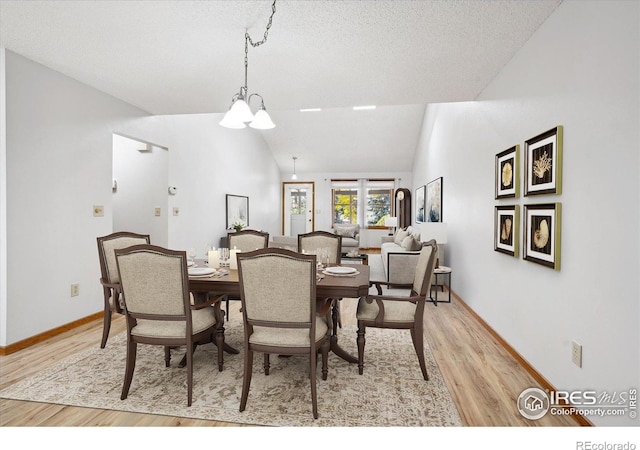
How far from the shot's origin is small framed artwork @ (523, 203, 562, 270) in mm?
2203

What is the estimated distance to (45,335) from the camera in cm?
325

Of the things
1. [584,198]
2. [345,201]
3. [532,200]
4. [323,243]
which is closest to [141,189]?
[323,243]

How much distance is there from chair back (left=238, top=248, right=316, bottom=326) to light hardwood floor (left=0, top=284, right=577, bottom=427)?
0.65 meters

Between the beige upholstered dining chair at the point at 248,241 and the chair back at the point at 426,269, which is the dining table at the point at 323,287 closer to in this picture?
the chair back at the point at 426,269

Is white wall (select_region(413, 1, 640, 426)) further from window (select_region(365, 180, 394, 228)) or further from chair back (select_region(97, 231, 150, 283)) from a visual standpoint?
window (select_region(365, 180, 394, 228))

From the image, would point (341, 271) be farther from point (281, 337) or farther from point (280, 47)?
point (280, 47)

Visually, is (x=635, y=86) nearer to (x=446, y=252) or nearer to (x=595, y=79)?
(x=595, y=79)

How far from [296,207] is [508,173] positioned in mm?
8801

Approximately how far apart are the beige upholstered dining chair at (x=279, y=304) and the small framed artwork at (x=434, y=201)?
4.69 meters

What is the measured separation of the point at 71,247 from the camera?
3.52 meters

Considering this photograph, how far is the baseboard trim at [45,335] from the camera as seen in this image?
2.91 m

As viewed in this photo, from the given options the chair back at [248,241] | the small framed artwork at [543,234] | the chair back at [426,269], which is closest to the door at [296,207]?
the chair back at [248,241]

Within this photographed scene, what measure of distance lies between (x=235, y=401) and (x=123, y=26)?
263cm

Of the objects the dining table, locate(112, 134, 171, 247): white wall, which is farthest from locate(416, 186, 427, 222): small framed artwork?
the dining table
